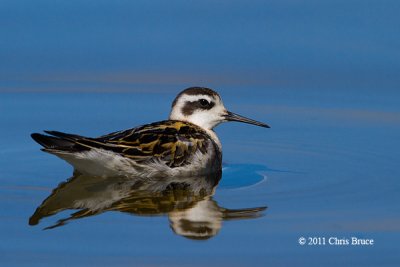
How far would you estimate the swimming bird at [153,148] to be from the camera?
1476 cm

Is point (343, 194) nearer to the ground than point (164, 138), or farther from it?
nearer to the ground

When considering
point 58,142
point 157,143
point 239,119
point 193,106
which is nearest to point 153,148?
point 157,143

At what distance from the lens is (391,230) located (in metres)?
13.0

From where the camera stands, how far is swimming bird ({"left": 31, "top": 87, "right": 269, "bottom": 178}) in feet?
48.4

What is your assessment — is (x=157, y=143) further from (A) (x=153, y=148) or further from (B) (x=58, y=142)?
(B) (x=58, y=142)

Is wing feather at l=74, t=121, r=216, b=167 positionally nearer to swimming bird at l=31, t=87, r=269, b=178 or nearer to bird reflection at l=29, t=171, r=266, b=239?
swimming bird at l=31, t=87, r=269, b=178

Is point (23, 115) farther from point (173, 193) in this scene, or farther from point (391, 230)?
point (391, 230)

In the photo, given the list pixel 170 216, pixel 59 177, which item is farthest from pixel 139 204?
pixel 59 177

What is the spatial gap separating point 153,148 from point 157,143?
0.11m

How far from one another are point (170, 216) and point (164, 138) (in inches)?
90.5

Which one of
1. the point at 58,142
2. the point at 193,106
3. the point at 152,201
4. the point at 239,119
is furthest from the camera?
the point at 193,106

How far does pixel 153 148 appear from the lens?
15406mm

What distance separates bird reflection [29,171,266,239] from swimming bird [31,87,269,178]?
0.13 metres

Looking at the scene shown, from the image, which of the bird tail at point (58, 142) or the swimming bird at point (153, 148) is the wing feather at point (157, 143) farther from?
the bird tail at point (58, 142)
